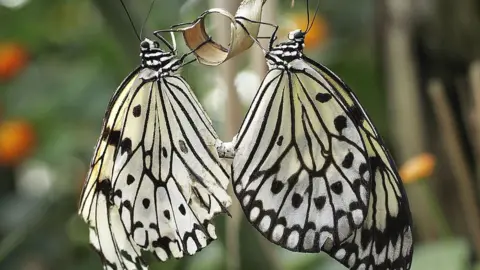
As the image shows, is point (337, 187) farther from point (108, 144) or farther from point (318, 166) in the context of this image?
point (108, 144)

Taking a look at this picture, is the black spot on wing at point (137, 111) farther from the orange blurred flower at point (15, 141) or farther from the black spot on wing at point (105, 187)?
the orange blurred flower at point (15, 141)

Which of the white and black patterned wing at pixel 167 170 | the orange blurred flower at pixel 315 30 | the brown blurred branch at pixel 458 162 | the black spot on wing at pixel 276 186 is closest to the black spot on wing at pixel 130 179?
the white and black patterned wing at pixel 167 170

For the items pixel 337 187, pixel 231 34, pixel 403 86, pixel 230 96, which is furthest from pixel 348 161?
pixel 403 86

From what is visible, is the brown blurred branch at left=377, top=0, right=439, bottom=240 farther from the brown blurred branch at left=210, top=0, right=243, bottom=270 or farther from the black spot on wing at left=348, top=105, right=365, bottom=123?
the black spot on wing at left=348, top=105, right=365, bottom=123

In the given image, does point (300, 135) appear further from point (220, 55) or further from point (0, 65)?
point (0, 65)

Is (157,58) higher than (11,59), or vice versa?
(11,59)

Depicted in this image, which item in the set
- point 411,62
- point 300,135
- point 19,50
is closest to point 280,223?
point 300,135
